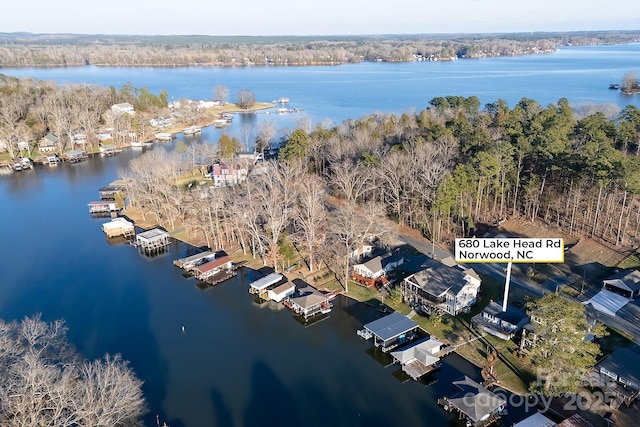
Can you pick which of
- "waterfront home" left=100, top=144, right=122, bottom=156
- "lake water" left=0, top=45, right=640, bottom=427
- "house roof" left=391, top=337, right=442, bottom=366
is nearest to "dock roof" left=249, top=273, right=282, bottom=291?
"lake water" left=0, top=45, right=640, bottom=427

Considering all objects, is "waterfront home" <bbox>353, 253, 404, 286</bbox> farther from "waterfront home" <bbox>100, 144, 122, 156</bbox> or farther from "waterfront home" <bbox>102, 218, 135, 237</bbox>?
"waterfront home" <bbox>100, 144, 122, 156</bbox>

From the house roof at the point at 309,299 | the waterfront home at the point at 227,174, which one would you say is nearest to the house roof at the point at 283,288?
the house roof at the point at 309,299

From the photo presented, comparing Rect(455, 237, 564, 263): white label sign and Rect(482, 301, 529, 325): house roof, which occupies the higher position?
Rect(455, 237, 564, 263): white label sign

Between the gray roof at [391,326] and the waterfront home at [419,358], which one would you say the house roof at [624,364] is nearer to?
the waterfront home at [419,358]

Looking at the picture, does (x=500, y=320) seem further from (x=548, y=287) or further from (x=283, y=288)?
(x=283, y=288)

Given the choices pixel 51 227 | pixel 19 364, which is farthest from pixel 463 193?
pixel 51 227
